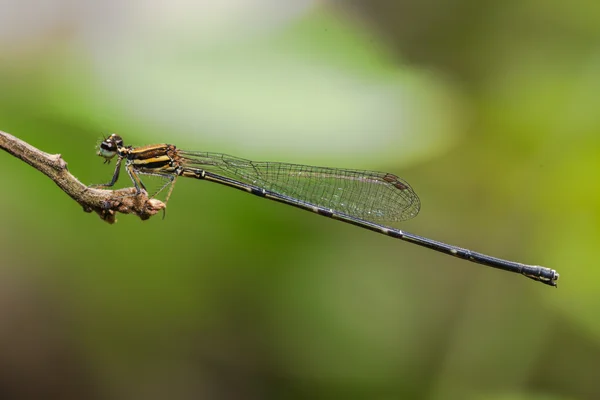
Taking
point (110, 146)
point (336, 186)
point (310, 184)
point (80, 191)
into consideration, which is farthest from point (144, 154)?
point (80, 191)

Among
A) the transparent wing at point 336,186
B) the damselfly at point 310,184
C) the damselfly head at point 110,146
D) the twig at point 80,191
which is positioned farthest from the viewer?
the transparent wing at point 336,186

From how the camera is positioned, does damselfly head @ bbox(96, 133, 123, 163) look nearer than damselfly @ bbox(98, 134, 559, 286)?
Yes

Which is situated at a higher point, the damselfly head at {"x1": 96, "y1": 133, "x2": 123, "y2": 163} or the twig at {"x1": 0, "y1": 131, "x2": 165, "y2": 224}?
the damselfly head at {"x1": 96, "y1": 133, "x2": 123, "y2": 163}

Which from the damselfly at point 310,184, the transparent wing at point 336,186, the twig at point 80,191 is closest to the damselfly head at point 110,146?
the damselfly at point 310,184

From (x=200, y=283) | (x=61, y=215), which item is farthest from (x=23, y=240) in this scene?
(x=200, y=283)

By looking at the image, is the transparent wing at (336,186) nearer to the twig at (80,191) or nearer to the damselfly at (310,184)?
the damselfly at (310,184)

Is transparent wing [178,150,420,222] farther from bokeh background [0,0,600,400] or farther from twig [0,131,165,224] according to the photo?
twig [0,131,165,224]

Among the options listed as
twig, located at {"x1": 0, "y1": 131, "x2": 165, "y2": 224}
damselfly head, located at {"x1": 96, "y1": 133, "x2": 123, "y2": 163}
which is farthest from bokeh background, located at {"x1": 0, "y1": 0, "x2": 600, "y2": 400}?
twig, located at {"x1": 0, "y1": 131, "x2": 165, "y2": 224}

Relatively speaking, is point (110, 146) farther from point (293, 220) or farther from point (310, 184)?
point (293, 220)
